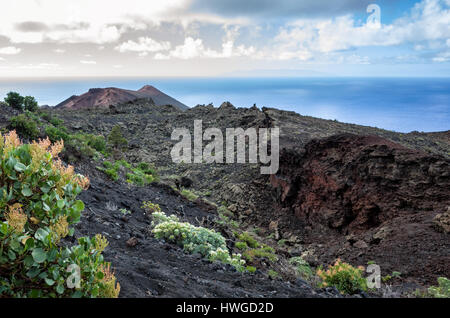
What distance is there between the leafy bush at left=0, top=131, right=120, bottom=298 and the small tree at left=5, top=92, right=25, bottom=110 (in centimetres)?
1804

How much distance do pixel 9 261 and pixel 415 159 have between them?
10.6 m

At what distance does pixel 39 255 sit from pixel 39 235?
0.16m

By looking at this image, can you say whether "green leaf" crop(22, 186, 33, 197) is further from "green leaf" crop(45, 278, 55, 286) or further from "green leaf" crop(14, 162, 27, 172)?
"green leaf" crop(45, 278, 55, 286)

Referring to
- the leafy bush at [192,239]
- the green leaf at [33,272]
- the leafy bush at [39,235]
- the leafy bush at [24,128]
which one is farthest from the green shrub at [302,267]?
the leafy bush at [24,128]

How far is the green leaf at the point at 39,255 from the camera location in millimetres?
2492

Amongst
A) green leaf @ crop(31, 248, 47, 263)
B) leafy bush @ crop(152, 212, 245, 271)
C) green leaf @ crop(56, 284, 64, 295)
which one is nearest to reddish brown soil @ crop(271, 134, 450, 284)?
leafy bush @ crop(152, 212, 245, 271)

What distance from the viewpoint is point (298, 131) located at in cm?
→ 1792

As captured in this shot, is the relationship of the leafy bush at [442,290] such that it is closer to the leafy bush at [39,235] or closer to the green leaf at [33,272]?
the leafy bush at [39,235]

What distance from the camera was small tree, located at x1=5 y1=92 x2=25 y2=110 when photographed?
1764 centimetres

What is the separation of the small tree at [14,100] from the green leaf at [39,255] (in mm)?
18831

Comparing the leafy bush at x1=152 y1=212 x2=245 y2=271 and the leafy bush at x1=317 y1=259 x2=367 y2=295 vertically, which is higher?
the leafy bush at x1=152 y1=212 x2=245 y2=271

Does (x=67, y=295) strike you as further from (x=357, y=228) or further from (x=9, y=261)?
(x=357, y=228)
